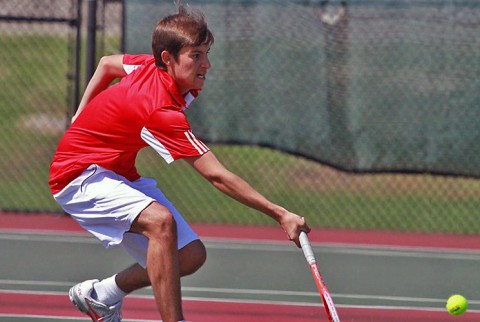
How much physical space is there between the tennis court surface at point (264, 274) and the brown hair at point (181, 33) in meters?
1.83

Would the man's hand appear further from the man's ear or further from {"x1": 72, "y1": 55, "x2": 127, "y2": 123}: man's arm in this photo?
{"x1": 72, "y1": 55, "x2": 127, "y2": 123}: man's arm

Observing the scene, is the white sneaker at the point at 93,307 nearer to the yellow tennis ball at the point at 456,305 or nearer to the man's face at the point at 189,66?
the man's face at the point at 189,66

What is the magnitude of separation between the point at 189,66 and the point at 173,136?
34 centimetres

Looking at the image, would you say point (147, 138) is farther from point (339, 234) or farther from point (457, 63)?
point (457, 63)

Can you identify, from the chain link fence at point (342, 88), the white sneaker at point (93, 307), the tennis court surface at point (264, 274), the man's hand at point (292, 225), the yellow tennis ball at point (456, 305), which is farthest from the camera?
the chain link fence at point (342, 88)

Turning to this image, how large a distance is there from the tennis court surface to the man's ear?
1.74 m

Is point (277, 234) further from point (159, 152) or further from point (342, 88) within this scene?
point (159, 152)

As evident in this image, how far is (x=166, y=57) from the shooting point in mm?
5250

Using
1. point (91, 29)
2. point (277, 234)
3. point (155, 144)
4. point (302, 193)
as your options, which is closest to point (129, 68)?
point (155, 144)

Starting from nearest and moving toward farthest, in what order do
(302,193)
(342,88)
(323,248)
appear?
(323,248)
(342,88)
(302,193)

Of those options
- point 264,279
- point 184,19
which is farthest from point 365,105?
point 184,19

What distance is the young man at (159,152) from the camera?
5.09m

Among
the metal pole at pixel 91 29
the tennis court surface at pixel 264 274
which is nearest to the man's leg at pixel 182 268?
the tennis court surface at pixel 264 274

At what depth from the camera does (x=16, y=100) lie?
16.8 m
